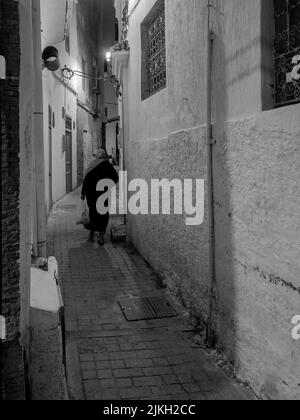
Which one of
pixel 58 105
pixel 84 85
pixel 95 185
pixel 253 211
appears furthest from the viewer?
pixel 84 85

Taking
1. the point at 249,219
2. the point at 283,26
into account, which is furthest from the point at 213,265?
the point at 283,26

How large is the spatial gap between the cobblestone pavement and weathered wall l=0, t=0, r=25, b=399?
1.26 m

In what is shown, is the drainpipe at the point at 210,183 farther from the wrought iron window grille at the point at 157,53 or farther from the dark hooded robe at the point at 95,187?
the dark hooded robe at the point at 95,187

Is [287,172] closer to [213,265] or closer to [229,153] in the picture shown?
[229,153]

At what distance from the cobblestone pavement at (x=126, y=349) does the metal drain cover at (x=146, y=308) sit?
91 mm

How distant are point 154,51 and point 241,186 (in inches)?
156

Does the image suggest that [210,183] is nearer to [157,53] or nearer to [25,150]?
[25,150]

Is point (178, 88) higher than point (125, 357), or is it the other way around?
point (178, 88)

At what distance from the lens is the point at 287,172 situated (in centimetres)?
296

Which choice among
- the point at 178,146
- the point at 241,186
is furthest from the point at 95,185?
the point at 241,186

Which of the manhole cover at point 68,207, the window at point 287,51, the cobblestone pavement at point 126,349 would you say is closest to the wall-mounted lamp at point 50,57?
the manhole cover at point 68,207

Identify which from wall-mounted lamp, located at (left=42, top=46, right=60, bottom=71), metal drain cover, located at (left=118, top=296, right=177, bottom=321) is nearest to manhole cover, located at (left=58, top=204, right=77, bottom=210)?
wall-mounted lamp, located at (left=42, top=46, right=60, bottom=71)

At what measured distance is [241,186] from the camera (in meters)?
3.67
